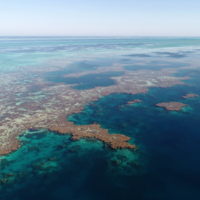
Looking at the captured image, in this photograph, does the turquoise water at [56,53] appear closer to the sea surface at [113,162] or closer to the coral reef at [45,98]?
the coral reef at [45,98]

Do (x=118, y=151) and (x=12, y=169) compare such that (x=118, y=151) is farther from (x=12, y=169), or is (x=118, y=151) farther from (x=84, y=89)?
(x=84, y=89)

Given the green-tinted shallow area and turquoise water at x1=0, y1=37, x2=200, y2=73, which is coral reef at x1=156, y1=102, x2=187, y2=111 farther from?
turquoise water at x1=0, y1=37, x2=200, y2=73

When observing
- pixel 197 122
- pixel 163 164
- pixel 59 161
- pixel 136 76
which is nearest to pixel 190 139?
pixel 197 122

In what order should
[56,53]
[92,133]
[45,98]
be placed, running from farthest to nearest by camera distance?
[56,53], [45,98], [92,133]

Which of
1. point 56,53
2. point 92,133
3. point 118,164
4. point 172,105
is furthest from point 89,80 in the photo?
point 56,53

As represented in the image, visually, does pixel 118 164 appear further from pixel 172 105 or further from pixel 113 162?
pixel 172 105

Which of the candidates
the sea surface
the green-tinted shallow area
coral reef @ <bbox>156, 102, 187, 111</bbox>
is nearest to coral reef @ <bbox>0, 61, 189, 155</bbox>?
the sea surface
